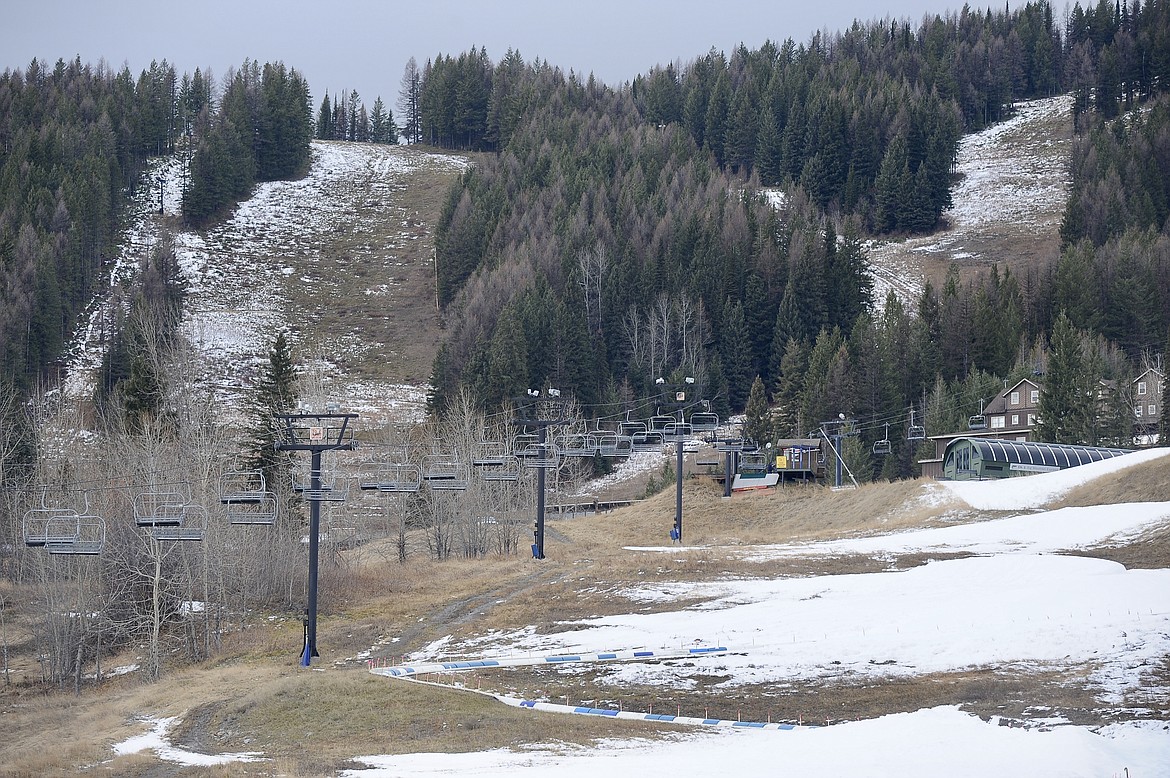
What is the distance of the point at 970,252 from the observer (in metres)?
147

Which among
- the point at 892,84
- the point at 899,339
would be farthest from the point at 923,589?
the point at 892,84

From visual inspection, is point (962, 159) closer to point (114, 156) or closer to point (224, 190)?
point (224, 190)

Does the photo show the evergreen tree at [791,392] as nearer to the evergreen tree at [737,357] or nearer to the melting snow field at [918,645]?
the evergreen tree at [737,357]

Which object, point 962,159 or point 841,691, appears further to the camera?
point 962,159

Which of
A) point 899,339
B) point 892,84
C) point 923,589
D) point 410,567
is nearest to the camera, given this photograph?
point 923,589

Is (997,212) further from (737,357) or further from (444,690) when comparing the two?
(444,690)

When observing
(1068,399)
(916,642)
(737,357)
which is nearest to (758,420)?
(737,357)

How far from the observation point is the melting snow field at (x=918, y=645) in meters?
20.1

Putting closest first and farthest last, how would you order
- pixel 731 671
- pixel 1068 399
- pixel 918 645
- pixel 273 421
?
pixel 731 671 → pixel 918 645 → pixel 273 421 → pixel 1068 399

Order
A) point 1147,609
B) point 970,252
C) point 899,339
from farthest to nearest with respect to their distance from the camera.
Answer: point 970,252, point 899,339, point 1147,609

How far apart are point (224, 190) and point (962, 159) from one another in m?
118

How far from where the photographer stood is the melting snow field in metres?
20.1

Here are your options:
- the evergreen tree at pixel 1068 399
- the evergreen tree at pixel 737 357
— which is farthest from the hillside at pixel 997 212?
the evergreen tree at pixel 1068 399

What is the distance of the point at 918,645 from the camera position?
1189 inches
